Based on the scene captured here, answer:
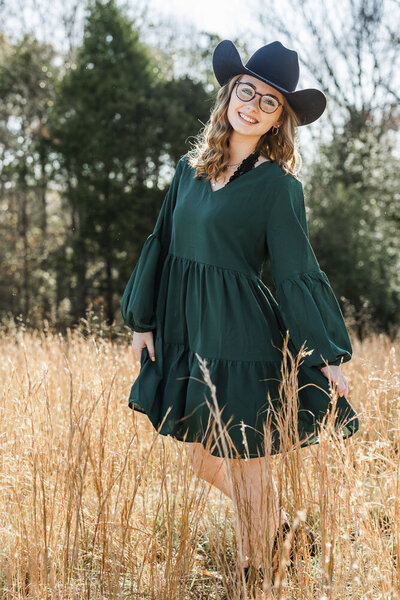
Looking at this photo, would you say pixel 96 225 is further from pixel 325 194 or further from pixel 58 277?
pixel 325 194

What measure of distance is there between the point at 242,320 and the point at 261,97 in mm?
746

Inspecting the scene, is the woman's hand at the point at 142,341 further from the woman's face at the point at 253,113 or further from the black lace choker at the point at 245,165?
the woman's face at the point at 253,113

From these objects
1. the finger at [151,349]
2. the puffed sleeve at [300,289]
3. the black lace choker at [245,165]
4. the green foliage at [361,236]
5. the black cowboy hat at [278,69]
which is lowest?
the finger at [151,349]

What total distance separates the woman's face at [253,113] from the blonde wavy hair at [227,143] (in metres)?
0.06

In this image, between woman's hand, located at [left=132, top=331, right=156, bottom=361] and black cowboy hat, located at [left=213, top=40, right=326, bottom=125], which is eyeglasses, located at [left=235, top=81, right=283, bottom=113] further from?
woman's hand, located at [left=132, top=331, right=156, bottom=361]

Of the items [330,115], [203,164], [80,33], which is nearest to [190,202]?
[203,164]

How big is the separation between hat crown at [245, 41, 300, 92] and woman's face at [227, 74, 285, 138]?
31 millimetres

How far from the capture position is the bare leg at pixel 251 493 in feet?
4.92

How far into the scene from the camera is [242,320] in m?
1.77

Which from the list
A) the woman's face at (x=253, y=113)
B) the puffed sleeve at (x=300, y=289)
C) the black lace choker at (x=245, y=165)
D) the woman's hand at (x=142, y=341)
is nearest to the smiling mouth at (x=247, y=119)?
the woman's face at (x=253, y=113)

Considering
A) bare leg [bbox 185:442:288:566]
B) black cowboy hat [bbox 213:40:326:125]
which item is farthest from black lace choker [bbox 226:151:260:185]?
bare leg [bbox 185:442:288:566]

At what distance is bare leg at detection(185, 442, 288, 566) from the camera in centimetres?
150

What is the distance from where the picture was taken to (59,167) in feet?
28.1

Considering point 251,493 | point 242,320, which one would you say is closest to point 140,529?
point 251,493
